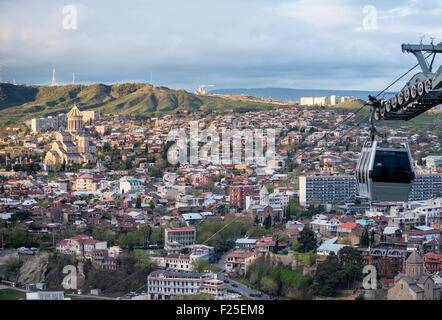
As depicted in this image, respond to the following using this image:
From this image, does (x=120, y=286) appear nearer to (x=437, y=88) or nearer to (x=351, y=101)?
(x=437, y=88)

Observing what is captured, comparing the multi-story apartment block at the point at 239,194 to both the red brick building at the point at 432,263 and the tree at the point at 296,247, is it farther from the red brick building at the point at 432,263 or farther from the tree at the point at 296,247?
the red brick building at the point at 432,263

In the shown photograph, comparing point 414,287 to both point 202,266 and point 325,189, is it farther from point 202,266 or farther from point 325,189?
point 325,189

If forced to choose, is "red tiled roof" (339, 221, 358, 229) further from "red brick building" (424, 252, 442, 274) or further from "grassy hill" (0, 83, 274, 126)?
"grassy hill" (0, 83, 274, 126)

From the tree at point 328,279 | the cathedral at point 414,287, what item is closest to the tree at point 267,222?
the tree at point 328,279

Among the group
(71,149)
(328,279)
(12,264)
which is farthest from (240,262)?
(71,149)

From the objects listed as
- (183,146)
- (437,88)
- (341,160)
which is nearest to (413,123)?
(341,160)

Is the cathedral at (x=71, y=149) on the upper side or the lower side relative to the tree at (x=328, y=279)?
upper
